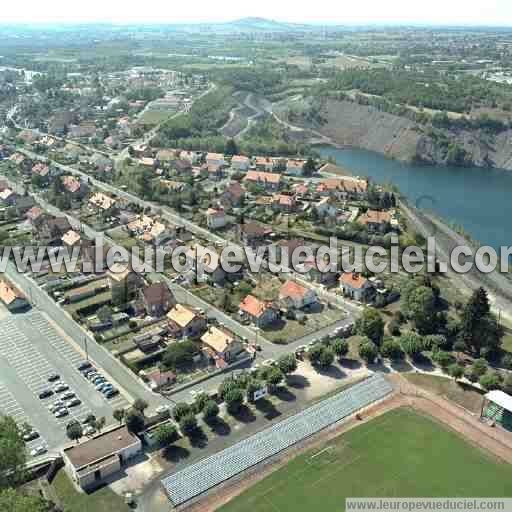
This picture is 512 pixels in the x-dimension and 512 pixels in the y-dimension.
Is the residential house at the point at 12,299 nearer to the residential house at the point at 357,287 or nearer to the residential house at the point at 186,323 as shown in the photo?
the residential house at the point at 186,323

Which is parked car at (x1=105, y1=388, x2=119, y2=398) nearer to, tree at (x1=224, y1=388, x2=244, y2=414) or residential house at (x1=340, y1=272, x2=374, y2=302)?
tree at (x1=224, y1=388, x2=244, y2=414)

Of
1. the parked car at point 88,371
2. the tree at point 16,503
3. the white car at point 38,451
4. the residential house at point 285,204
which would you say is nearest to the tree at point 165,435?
the white car at point 38,451

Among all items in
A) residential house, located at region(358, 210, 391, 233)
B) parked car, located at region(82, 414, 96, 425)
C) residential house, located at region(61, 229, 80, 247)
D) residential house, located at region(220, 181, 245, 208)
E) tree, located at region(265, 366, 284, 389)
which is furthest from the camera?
residential house, located at region(220, 181, 245, 208)

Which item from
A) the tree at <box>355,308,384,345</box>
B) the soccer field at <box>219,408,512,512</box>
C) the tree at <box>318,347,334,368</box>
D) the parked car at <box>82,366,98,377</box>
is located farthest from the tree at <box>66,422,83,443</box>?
the tree at <box>355,308,384,345</box>

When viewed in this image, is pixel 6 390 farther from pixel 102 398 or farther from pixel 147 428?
pixel 147 428

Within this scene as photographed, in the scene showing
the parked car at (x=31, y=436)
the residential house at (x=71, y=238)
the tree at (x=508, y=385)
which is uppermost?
the residential house at (x=71, y=238)

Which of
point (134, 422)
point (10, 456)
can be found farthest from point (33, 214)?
point (10, 456)

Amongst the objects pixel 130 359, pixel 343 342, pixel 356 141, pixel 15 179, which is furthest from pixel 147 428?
pixel 356 141

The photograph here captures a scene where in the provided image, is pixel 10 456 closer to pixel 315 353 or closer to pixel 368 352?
pixel 315 353
